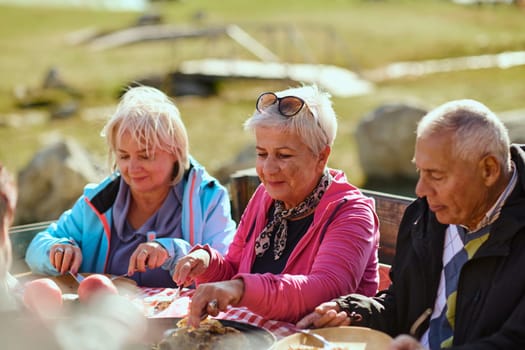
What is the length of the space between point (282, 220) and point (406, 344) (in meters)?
1.07

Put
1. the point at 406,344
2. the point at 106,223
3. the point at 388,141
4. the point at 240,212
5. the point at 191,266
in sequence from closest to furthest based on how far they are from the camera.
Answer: the point at 406,344 < the point at 191,266 < the point at 106,223 < the point at 240,212 < the point at 388,141

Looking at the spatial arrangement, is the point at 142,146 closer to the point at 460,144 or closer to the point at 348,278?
the point at 348,278

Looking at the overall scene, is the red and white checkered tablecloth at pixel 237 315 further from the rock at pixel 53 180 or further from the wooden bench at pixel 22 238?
the rock at pixel 53 180

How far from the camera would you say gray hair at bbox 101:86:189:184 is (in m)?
3.70

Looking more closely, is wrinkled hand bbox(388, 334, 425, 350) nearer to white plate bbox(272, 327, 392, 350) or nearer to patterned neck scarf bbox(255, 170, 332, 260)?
white plate bbox(272, 327, 392, 350)

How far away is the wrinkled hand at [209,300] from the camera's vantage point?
8.33ft

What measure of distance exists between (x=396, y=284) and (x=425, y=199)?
30 cm

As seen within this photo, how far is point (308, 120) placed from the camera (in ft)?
10.3

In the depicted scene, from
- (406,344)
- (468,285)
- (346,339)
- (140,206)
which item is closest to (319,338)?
(346,339)

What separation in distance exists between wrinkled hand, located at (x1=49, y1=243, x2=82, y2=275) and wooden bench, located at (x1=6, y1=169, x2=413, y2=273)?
61 centimetres

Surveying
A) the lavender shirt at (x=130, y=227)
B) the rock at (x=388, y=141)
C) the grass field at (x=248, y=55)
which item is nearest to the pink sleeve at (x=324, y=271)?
the lavender shirt at (x=130, y=227)

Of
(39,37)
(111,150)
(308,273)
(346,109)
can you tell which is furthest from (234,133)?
(39,37)

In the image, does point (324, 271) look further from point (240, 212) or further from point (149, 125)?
point (240, 212)

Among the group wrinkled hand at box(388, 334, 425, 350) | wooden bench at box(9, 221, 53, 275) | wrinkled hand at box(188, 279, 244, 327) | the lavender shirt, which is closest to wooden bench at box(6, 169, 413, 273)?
wooden bench at box(9, 221, 53, 275)
